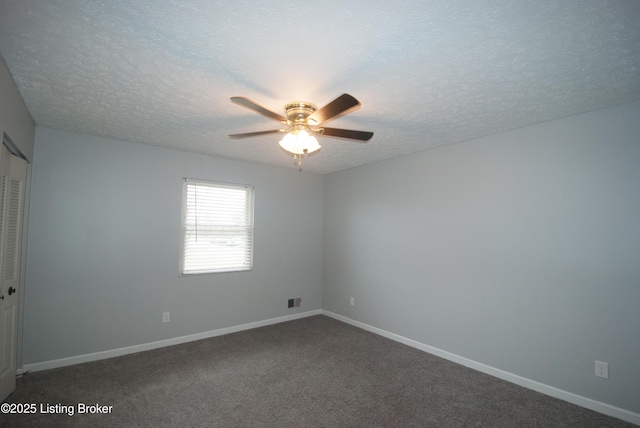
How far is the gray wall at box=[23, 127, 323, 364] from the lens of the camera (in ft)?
10.2

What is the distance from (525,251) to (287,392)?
8.46 feet

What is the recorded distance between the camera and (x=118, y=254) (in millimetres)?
3484

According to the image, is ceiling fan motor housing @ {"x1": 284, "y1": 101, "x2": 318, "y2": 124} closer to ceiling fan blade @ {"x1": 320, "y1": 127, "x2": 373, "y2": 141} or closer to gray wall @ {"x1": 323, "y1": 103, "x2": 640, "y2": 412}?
ceiling fan blade @ {"x1": 320, "y1": 127, "x2": 373, "y2": 141}

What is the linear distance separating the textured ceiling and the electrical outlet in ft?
6.83

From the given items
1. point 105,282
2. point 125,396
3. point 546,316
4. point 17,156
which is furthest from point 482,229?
point 17,156

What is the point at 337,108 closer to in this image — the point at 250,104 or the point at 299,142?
the point at 299,142

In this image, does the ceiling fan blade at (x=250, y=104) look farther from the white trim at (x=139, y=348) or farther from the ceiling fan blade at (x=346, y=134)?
the white trim at (x=139, y=348)

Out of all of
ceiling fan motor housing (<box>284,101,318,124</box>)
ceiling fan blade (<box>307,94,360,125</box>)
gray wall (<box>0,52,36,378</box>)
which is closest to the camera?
ceiling fan blade (<box>307,94,360,125</box>)

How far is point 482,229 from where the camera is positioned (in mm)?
3264

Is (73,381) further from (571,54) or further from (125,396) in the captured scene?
(571,54)

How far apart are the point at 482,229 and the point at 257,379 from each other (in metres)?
2.75

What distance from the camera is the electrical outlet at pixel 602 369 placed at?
2.44 meters

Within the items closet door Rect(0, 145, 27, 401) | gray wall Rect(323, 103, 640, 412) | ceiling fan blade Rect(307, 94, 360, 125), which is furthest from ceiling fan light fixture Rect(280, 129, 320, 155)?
closet door Rect(0, 145, 27, 401)

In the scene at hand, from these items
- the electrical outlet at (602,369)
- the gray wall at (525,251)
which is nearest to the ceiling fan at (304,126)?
the gray wall at (525,251)
